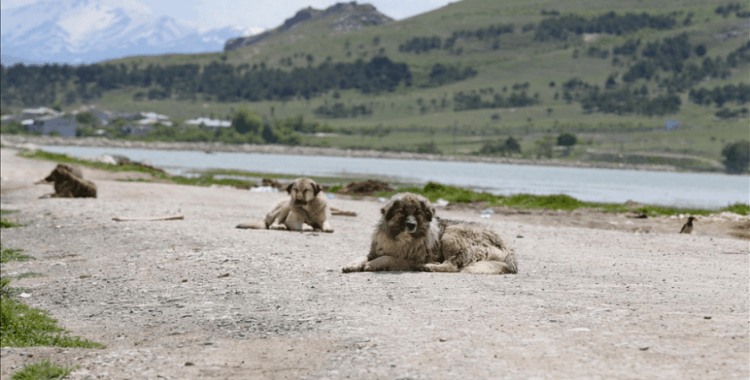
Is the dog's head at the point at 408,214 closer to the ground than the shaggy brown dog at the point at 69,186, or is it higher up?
higher up

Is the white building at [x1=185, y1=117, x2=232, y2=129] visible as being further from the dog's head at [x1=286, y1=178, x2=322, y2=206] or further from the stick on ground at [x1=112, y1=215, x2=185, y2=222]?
the dog's head at [x1=286, y1=178, x2=322, y2=206]

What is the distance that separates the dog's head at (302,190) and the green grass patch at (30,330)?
6.80 meters

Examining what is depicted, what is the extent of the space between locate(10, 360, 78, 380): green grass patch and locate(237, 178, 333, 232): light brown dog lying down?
946cm

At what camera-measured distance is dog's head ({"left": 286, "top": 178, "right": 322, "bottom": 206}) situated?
15180mm

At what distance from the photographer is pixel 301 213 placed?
16.0 metres

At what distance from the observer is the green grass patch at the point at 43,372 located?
5.73 metres

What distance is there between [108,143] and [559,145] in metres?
100

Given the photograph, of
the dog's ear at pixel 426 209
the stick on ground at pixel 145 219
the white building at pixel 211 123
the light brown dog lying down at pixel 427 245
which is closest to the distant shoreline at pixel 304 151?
the white building at pixel 211 123

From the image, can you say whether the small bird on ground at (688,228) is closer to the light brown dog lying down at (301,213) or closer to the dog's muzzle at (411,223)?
the light brown dog lying down at (301,213)

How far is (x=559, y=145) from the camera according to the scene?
153500 millimetres

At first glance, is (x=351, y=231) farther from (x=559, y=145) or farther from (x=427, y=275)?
(x=559, y=145)

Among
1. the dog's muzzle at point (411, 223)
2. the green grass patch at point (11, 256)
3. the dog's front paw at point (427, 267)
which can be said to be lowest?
the green grass patch at point (11, 256)

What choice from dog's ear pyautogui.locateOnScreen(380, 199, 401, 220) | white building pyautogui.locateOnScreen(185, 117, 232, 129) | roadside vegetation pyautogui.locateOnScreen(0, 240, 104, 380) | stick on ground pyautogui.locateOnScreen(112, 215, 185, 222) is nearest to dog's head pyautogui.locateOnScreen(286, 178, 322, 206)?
stick on ground pyautogui.locateOnScreen(112, 215, 185, 222)

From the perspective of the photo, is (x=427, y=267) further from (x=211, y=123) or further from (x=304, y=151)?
(x=211, y=123)
